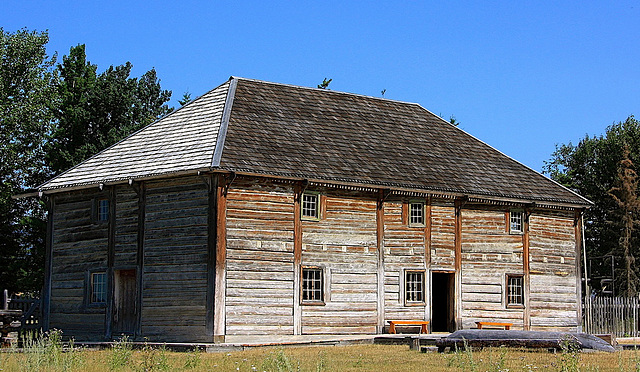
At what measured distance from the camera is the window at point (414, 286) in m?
31.5

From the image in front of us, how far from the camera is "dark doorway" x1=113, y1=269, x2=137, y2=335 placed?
2962 centimetres

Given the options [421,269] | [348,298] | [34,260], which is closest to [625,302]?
[421,269]

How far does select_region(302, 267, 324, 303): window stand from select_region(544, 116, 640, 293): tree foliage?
2783 centimetres

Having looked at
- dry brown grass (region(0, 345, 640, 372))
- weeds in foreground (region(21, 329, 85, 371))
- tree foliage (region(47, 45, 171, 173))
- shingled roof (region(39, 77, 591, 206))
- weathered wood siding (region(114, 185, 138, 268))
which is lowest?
dry brown grass (region(0, 345, 640, 372))

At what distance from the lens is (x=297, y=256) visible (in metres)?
28.9

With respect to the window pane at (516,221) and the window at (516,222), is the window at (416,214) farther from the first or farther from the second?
the window pane at (516,221)

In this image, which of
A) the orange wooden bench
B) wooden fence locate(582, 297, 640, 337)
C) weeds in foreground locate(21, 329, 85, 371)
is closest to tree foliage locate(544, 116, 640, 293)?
wooden fence locate(582, 297, 640, 337)

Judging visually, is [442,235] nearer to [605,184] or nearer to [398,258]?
[398,258]

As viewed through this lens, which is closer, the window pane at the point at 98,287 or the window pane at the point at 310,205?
the window pane at the point at 310,205

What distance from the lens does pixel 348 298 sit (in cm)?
3002

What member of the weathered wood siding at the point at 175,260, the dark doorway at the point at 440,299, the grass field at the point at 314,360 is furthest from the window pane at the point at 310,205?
the dark doorway at the point at 440,299

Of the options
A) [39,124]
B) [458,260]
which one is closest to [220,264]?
[458,260]

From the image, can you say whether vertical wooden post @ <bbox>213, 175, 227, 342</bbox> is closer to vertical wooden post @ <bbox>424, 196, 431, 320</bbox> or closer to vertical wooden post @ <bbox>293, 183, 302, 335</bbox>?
vertical wooden post @ <bbox>293, 183, 302, 335</bbox>

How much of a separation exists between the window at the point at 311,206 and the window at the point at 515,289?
844 centimetres
